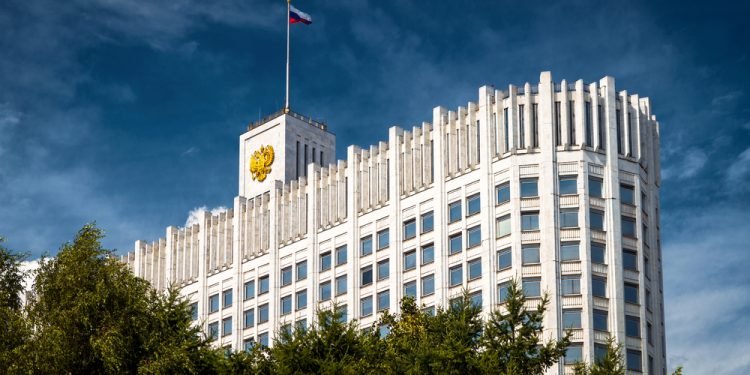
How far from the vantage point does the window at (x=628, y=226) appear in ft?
417

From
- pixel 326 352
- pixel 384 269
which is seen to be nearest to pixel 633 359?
pixel 384 269

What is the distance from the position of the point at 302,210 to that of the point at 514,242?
31384 millimetres

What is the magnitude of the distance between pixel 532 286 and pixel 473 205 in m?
10.1

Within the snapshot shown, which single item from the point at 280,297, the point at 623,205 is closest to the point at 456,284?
the point at 623,205

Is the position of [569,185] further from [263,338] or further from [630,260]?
[263,338]

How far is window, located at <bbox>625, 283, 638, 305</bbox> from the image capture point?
125m

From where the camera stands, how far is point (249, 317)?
152m

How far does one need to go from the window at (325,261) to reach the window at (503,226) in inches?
915

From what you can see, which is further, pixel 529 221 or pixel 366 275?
pixel 366 275

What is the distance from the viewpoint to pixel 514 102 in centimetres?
12838

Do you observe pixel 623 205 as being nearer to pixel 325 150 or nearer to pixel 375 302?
pixel 375 302

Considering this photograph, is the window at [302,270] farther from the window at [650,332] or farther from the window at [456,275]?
the window at [650,332]

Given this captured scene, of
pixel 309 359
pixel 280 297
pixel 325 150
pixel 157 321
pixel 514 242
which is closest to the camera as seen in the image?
pixel 309 359

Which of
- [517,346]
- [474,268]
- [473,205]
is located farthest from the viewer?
[473,205]
